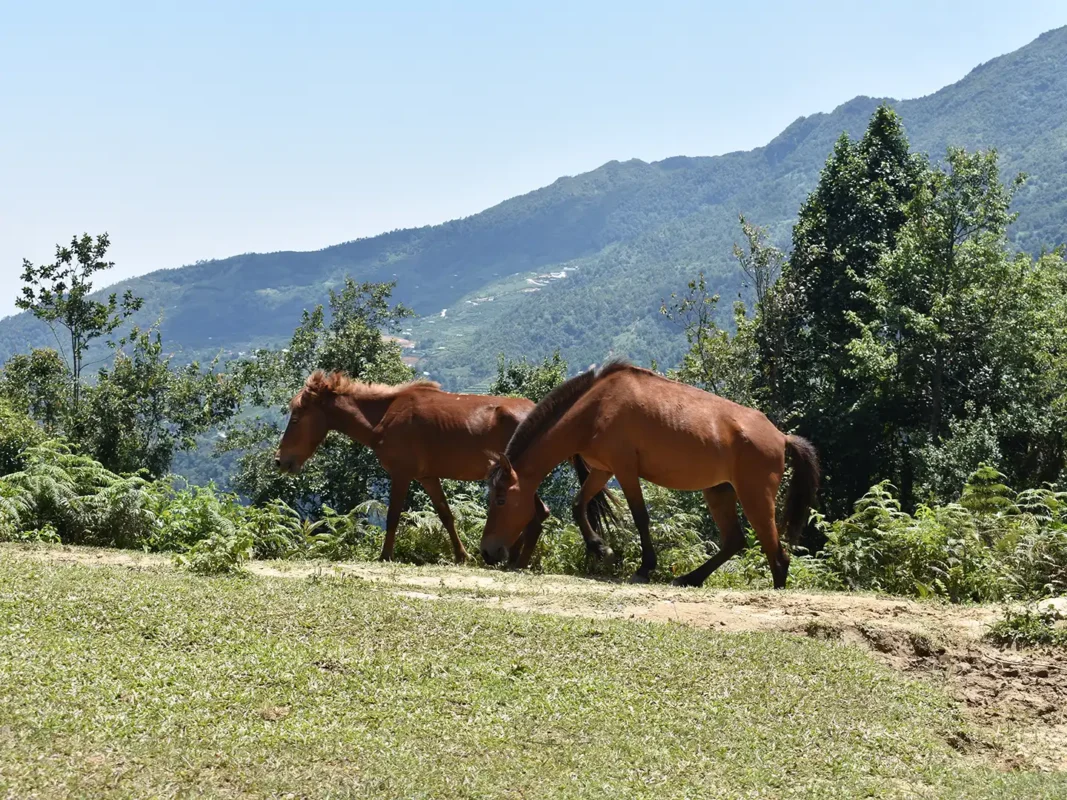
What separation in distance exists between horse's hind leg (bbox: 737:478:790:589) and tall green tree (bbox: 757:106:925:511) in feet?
62.2

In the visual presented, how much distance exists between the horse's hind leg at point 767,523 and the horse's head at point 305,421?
6.46m

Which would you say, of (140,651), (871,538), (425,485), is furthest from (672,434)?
(140,651)

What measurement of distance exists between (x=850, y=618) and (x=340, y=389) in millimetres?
8886

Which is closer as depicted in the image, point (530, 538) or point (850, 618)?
point (850, 618)

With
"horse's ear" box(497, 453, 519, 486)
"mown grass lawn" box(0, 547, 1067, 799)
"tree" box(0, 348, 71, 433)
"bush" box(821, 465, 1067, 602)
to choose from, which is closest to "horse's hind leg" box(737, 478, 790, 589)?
"bush" box(821, 465, 1067, 602)

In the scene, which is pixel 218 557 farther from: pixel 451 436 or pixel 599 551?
pixel 451 436

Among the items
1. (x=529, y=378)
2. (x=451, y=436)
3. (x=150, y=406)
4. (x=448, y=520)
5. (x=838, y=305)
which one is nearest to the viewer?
(x=448, y=520)

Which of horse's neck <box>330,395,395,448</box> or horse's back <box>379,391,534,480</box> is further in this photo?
horse's neck <box>330,395,395,448</box>

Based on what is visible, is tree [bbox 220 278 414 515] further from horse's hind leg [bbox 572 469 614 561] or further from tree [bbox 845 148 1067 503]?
horse's hind leg [bbox 572 469 614 561]

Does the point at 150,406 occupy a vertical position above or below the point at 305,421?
below

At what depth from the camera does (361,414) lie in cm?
1603

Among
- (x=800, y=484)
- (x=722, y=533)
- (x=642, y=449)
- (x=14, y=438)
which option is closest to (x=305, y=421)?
(x=642, y=449)

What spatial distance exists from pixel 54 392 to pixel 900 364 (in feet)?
83.7

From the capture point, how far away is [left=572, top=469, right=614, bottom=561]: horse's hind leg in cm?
1378
